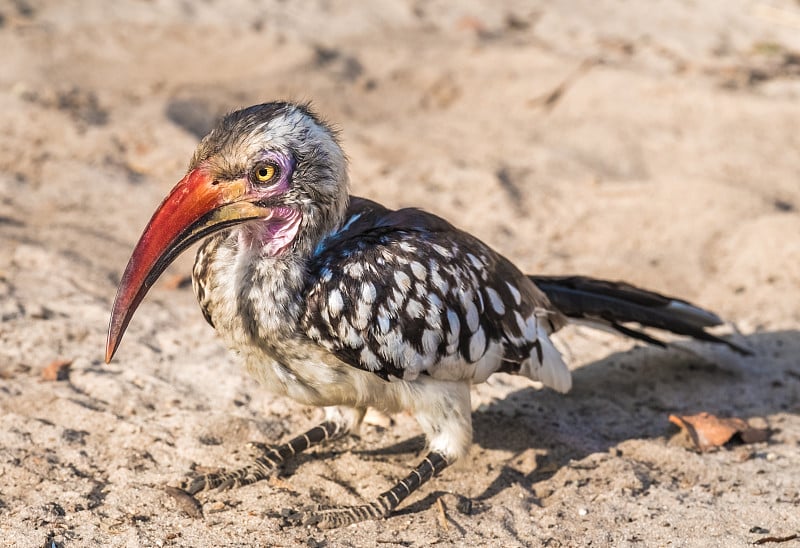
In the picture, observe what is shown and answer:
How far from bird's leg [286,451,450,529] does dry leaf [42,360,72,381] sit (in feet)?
5.45

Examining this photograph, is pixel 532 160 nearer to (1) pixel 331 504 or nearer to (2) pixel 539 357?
(2) pixel 539 357

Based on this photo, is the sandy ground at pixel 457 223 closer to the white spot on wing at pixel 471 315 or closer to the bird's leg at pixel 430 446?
the bird's leg at pixel 430 446

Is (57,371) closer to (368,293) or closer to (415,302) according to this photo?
(368,293)

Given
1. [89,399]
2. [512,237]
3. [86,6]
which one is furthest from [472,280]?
[86,6]

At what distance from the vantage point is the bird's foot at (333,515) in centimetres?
432

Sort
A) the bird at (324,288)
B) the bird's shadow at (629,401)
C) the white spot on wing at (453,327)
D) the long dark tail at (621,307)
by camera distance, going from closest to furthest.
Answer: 1. the bird at (324,288)
2. the white spot on wing at (453,327)
3. the bird's shadow at (629,401)
4. the long dark tail at (621,307)

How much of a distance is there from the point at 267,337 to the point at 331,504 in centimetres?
→ 90

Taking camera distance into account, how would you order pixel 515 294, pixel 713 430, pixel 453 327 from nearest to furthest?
pixel 453 327 → pixel 515 294 → pixel 713 430

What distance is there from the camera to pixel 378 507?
4.42 metres

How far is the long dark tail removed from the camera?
5.23 m

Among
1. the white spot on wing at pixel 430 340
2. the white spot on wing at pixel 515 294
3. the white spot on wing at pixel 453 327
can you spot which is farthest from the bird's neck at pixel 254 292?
the white spot on wing at pixel 515 294

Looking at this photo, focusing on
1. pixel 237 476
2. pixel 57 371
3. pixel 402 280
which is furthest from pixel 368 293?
pixel 57 371

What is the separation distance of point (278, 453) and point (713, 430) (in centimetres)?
223

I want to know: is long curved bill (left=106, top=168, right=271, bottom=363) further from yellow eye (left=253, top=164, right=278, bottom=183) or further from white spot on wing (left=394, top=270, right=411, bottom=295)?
white spot on wing (left=394, top=270, right=411, bottom=295)
